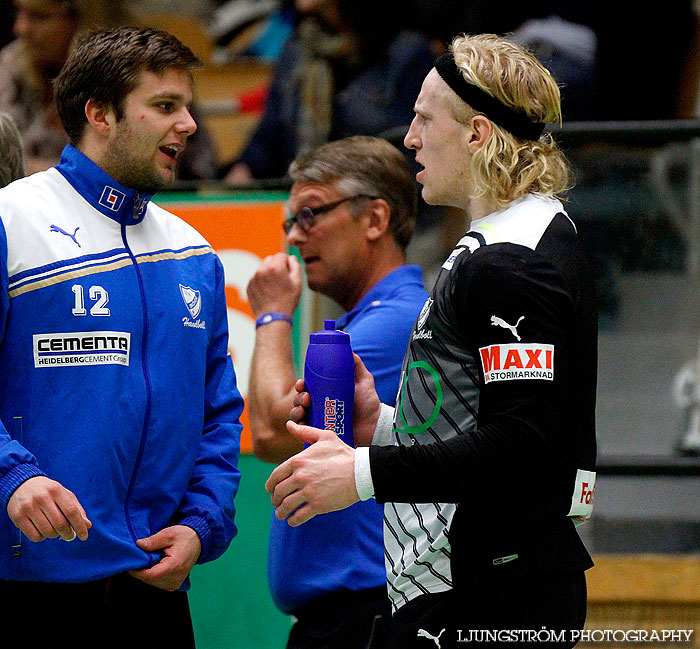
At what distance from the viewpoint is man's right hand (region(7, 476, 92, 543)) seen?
7.02ft

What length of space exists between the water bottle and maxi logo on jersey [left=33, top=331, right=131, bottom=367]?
0.44 metres

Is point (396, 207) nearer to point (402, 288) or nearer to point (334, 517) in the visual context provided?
point (402, 288)

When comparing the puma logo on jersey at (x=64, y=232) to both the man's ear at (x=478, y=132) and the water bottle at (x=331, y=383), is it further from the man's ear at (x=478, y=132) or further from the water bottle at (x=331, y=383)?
the man's ear at (x=478, y=132)

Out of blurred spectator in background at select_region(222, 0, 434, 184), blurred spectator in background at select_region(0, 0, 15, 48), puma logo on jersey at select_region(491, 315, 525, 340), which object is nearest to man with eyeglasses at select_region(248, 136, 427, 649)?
puma logo on jersey at select_region(491, 315, 525, 340)

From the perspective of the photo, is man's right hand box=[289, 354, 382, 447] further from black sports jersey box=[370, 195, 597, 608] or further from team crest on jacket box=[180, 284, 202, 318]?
team crest on jacket box=[180, 284, 202, 318]

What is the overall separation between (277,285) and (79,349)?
3.35ft

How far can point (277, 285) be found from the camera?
10.8 feet

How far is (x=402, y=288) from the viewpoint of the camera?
10.4ft

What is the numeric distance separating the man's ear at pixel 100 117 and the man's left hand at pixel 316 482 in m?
0.97

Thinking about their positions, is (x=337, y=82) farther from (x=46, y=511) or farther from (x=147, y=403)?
(x=46, y=511)

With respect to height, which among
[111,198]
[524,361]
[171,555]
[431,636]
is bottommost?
[431,636]

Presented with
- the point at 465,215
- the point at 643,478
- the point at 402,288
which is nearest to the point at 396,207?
the point at 402,288

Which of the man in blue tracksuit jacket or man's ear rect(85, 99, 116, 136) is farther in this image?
man's ear rect(85, 99, 116, 136)

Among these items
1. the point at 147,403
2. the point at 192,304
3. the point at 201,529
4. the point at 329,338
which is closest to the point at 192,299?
the point at 192,304
